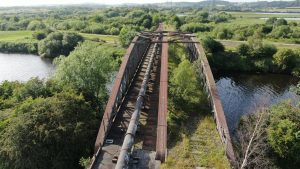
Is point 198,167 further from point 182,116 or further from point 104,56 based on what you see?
point 104,56

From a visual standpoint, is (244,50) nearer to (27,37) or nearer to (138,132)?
(138,132)

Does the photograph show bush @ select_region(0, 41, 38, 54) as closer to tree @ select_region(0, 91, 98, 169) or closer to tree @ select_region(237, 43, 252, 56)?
tree @ select_region(237, 43, 252, 56)

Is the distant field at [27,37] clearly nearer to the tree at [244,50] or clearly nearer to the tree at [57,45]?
the tree at [57,45]

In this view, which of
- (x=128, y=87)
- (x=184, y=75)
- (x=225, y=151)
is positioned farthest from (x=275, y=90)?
(x=225, y=151)

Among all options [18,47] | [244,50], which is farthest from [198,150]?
[18,47]

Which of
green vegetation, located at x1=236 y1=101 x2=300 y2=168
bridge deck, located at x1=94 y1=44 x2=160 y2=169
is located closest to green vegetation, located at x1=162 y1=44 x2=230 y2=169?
bridge deck, located at x1=94 y1=44 x2=160 y2=169

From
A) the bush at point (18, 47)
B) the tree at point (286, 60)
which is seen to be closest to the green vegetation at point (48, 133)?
the tree at point (286, 60)

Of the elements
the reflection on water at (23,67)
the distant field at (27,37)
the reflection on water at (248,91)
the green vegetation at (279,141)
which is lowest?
the reflection on water at (248,91)
